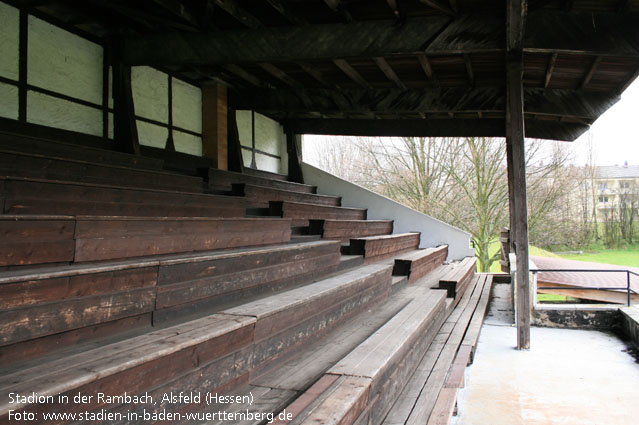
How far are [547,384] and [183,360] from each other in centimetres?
337

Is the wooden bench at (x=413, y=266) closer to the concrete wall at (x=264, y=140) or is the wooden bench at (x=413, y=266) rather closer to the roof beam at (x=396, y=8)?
the roof beam at (x=396, y=8)

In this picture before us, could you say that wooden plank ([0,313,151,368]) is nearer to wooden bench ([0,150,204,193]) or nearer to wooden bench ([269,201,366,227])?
wooden bench ([0,150,204,193])

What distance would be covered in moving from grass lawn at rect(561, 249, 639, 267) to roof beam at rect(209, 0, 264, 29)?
1729 centimetres

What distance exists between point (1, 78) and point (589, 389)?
5.42m

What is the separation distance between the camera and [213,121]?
240 inches

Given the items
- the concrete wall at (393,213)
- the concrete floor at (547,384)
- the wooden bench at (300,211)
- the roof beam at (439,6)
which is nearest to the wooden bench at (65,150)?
the wooden bench at (300,211)

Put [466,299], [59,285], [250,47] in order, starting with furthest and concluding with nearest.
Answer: [466,299] < [250,47] < [59,285]

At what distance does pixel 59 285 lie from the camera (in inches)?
59.2

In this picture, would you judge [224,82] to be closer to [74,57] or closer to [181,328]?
[74,57]

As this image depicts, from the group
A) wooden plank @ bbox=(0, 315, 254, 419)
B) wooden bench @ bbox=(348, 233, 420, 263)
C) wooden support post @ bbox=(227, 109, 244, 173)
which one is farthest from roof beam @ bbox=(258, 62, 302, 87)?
wooden plank @ bbox=(0, 315, 254, 419)

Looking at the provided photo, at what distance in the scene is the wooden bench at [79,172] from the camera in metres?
2.48

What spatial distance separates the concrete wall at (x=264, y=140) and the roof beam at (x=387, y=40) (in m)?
2.87

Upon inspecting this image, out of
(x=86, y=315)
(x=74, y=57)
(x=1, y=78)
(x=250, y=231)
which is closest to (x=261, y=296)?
(x=250, y=231)

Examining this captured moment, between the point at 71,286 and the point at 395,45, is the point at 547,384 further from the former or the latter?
the point at 71,286
